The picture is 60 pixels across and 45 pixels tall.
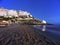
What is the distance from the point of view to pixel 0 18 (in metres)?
26.6

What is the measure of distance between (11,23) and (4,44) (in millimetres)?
23380

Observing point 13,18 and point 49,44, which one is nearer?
point 49,44

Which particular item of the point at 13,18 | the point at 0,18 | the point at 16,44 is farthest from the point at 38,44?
the point at 13,18

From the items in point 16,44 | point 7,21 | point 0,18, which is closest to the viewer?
point 16,44

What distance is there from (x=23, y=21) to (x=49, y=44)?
24.4 metres

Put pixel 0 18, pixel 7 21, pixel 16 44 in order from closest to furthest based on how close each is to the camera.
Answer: pixel 16 44
pixel 0 18
pixel 7 21

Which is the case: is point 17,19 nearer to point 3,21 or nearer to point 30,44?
point 3,21

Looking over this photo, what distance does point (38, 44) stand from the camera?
6195mm

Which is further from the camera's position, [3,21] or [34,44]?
[3,21]

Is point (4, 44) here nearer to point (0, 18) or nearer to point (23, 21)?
point (0, 18)

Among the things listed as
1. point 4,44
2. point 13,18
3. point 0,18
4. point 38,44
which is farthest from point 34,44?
point 13,18

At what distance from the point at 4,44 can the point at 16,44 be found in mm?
429

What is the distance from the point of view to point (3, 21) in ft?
91.4

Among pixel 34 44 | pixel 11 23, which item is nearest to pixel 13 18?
pixel 11 23
